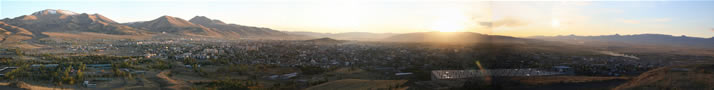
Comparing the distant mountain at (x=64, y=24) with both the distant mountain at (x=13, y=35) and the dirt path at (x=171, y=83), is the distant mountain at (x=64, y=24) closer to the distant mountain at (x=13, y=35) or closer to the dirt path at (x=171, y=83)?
the distant mountain at (x=13, y=35)

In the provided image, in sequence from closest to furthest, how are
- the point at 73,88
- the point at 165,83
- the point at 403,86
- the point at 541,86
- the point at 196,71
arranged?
the point at 541,86, the point at 73,88, the point at 403,86, the point at 165,83, the point at 196,71

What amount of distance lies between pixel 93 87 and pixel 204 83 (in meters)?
2.86

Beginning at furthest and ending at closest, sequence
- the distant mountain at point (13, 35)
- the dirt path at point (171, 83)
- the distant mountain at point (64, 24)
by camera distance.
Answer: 1. the distant mountain at point (64, 24)
2. the distant mountain at point (13, 35)
3. the dirt path at point (171, 83)

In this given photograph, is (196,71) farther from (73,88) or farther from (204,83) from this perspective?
(73,88)

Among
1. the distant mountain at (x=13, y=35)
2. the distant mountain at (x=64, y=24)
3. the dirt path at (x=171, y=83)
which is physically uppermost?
the distant mountain at (x=64, y=24)

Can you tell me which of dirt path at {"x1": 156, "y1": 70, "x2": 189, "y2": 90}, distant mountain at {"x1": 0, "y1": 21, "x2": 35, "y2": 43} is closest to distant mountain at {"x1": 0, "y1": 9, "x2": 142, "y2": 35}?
distant mountain at {"x1": 0, "y1": 21, "x2": 35, "y2": 43}

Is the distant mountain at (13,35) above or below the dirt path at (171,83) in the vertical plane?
above

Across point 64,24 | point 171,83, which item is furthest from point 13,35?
point 171,83

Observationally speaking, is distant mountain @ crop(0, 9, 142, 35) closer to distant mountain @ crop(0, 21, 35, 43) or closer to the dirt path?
distant mountain @ crop(0, 21, 35, 43)

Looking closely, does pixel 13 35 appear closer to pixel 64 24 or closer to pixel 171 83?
pixel 64 24

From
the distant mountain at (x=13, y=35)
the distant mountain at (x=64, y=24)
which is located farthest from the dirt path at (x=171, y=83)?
the distant mountain at (x=64, y=24)

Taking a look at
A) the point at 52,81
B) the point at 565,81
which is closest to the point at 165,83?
the point at 52,81

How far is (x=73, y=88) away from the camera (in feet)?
29.3

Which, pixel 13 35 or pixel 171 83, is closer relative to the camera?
pixel 171 83
